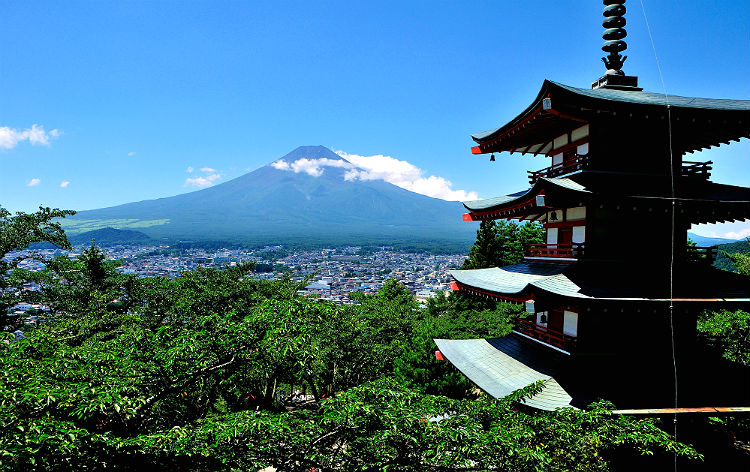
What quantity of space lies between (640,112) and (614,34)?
3034mm

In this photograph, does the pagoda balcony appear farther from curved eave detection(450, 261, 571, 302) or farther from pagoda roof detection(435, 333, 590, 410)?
pagoda roof detection(435, 333, 590, 410)

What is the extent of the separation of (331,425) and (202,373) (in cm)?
203

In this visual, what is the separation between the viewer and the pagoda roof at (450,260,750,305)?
7.46m

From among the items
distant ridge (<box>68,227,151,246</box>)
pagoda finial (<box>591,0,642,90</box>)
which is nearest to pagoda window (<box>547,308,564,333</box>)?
pagoda finial (<box>591,0,642,90</box>)

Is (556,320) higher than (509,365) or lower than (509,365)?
higher

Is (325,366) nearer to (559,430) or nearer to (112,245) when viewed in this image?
(559,430)

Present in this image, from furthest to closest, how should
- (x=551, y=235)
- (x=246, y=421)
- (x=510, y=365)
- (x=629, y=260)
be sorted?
(x=551, y=235) < (x=510, y=365) < (x=629, y=260) < (x=246, y=421)

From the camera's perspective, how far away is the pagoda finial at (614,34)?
966cm

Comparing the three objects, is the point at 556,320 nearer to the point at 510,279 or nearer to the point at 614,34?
the point at 510,279

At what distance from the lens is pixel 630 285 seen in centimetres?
787

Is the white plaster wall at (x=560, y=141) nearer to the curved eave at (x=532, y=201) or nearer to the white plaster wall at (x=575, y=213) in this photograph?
the curved eave at (x=532, y=201)

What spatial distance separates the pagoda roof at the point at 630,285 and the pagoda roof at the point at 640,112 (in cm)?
319

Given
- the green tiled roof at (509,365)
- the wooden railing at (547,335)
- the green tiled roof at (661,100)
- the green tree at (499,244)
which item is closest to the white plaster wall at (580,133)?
the green tiled roof at (661,100)

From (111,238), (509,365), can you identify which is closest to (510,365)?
(509,365)
